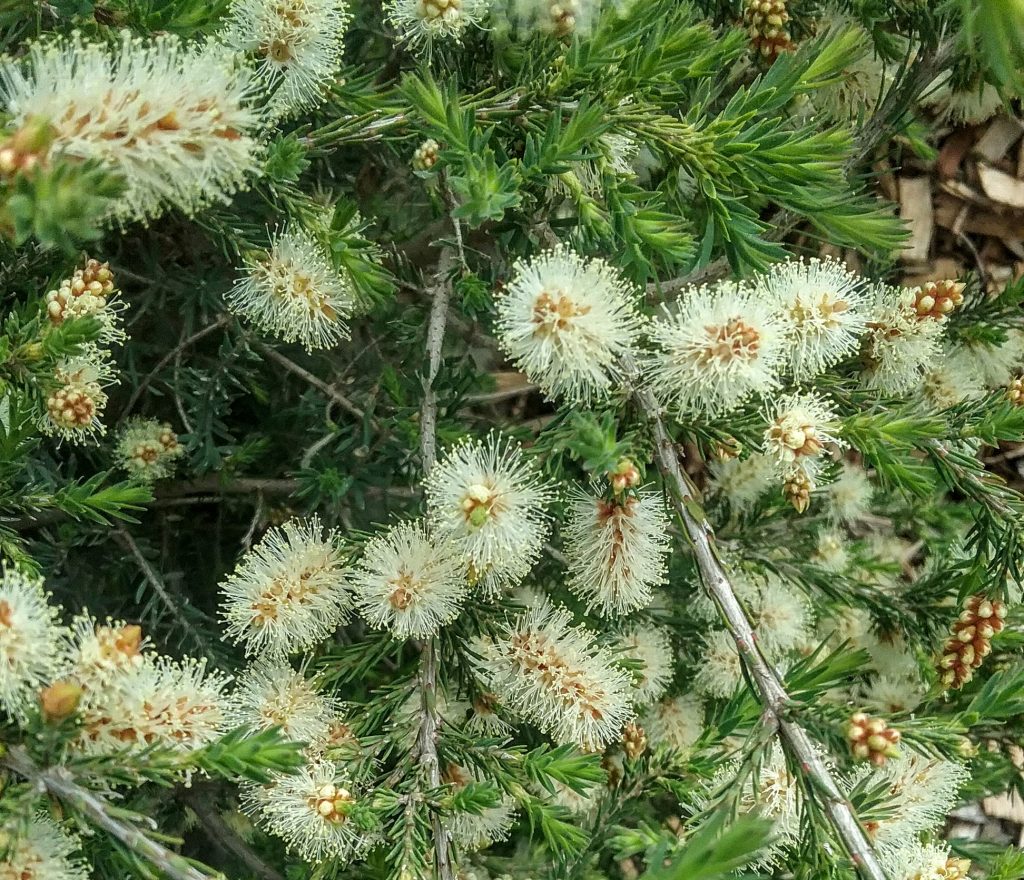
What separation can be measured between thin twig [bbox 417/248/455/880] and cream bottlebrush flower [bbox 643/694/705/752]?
492 mm

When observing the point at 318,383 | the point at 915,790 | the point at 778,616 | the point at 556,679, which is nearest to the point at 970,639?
the point at 915,790

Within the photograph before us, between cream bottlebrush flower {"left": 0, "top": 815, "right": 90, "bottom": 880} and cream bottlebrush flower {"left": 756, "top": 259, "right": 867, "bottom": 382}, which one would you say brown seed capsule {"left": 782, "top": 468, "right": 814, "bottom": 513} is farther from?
cream bottlebrush flower {"left": 0, "top": 815, "right": 90, "bottom": 880}

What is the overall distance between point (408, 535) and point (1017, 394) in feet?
2.59

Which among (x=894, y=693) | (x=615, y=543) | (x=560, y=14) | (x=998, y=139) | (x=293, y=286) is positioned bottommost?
(x=894, y=693)

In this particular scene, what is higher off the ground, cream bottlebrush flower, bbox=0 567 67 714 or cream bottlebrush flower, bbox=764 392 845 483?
cream bottlebrush flower, bbox=0 567 67 714

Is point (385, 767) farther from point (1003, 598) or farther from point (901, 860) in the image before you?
point (1003, 598)

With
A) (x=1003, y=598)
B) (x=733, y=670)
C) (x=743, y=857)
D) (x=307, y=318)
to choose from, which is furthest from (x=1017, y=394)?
(x=307, y=318)

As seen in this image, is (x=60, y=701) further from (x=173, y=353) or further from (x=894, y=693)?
(x=894, y=693)

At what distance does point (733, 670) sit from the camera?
136cm

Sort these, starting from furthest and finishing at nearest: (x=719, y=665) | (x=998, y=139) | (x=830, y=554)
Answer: (x=998, y=139) < (x=830, y=554) < (x=719, y=665)

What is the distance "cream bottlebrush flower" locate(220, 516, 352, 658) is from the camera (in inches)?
41.1

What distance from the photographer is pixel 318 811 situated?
0.93m

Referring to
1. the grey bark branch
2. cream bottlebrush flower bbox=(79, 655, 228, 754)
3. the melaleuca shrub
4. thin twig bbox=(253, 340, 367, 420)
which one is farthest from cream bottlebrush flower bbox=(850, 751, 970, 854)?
thin twig bbox=(253, 340, 367, 420)

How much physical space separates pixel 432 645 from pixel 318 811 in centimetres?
23
